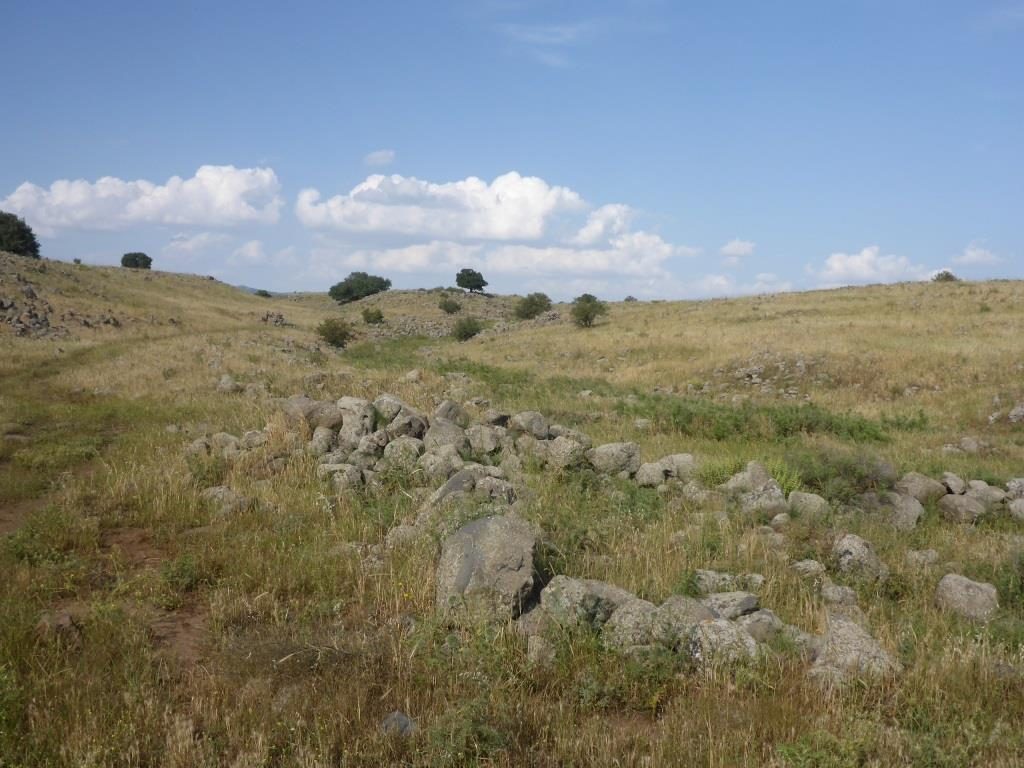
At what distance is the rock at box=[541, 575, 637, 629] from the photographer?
4.86 metres

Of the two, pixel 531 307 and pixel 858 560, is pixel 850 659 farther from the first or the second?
pixel 531 307

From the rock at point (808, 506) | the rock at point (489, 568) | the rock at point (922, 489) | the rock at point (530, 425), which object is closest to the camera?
the rock at point (489, 568)

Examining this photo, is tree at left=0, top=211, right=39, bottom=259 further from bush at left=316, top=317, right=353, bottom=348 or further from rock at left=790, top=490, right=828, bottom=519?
rock at left=790, top=490, right=828, bottom=519

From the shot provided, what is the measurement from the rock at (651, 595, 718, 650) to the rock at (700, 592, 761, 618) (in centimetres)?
15

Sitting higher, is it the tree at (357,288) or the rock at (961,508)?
the tree at (357,288)

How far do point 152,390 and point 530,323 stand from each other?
126ft

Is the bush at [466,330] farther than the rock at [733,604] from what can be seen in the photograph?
Yes

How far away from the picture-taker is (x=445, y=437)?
10.4 meters

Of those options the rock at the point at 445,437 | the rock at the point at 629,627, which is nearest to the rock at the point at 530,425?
the rock at the point at 445,437

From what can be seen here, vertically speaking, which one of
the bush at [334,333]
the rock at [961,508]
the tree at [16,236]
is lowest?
the rock at [961,508]

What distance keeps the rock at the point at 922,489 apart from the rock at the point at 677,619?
6.56 metres

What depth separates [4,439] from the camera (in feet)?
37.6

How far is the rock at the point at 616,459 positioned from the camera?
394 inches

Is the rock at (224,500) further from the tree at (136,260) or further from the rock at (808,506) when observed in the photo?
the tree at (136,260)
